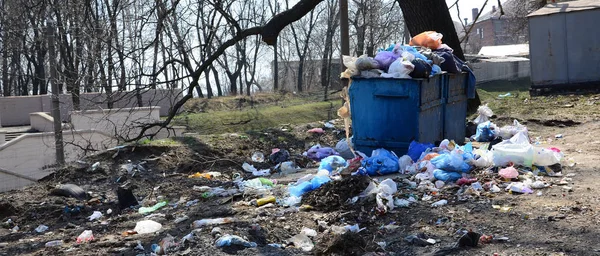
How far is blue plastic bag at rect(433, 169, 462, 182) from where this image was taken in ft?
19.1

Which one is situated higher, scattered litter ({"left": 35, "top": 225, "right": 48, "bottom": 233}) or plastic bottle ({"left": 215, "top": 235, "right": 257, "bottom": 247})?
plastic bottle ({"left": 215, "top": 235, "right": 257, "bottom": 247})

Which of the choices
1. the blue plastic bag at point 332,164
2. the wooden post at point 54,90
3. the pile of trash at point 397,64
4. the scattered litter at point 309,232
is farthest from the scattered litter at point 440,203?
the wooden post at point 54,90

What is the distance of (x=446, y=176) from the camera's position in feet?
19.2

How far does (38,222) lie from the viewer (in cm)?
618

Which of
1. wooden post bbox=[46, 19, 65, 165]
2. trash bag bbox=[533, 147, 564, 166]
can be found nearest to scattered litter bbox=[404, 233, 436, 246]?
trash bag bbox=[533, 147, 564, 166]

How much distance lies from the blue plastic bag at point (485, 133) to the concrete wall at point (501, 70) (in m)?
20.0

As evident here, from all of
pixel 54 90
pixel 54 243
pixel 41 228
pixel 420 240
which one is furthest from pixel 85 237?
pixel 54 90

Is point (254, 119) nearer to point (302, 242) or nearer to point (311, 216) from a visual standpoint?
point (311, 216)

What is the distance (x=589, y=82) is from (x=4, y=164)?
15.4 m

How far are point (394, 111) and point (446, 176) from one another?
181cm

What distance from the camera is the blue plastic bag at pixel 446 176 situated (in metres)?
5.82

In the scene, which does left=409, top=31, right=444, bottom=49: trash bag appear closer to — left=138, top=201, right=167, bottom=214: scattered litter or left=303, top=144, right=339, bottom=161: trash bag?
left=303, top=144, right=339, bottom=161: trash bag

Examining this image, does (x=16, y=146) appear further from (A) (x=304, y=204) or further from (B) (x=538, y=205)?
(B) (x=538, y=205)

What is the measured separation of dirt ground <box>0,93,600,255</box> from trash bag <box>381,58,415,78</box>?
1435mm
